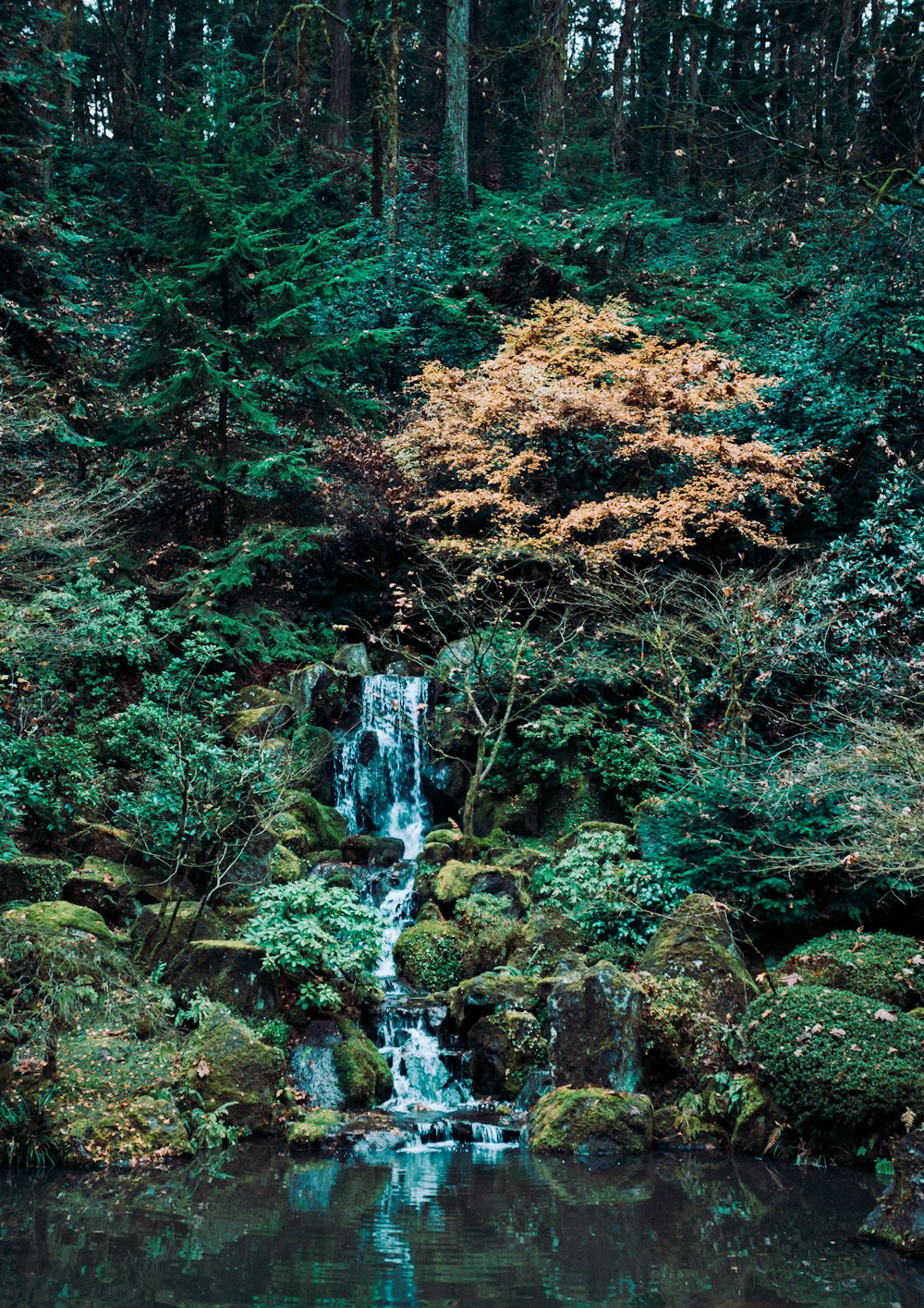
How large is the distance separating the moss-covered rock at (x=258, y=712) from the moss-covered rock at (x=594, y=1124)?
24.3 feet

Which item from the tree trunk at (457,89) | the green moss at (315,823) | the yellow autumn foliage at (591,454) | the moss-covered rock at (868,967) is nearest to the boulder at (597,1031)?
the moss-covered rock at (868,967)

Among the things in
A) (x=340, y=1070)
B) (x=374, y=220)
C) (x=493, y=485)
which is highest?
(x=374, y=220)

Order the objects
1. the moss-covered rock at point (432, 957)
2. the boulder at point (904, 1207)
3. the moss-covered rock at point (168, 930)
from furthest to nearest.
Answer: the moss-covered rock at point (432, 957) < the moss-covered rock at point (168, 930) < the boulder at point (904, 1207)

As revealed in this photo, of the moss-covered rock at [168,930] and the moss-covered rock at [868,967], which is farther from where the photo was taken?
the moss-covered rock at [168,930]

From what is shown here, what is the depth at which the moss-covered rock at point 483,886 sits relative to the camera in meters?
12.5

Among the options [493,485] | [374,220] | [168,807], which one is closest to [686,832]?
[168,807]

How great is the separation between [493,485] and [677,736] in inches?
267

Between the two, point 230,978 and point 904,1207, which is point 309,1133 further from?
point 904,1207

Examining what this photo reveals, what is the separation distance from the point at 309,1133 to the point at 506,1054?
2326 mm

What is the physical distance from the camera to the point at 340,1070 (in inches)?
381

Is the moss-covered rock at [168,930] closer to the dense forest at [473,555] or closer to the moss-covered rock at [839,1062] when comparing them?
the dense forest at [473,555]

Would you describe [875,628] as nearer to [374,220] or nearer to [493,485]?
[493,485]

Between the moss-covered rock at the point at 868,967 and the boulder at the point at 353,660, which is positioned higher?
the boulder at the point at 353,660

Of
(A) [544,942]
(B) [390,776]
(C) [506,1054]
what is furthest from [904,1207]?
(B) [390,776]
